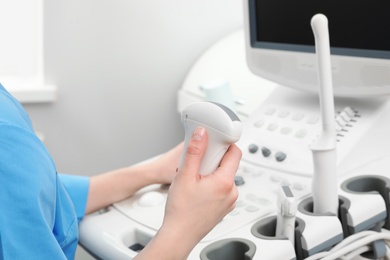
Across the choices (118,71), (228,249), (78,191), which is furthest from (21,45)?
(228,249)

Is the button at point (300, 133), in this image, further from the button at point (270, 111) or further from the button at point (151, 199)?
the button at point (151, 199)

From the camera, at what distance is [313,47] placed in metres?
0.87

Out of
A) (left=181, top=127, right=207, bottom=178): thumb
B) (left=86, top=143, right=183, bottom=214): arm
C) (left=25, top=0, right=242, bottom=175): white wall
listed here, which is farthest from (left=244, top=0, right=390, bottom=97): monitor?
(left=25, top=0, right=242, bottom=175): white wall

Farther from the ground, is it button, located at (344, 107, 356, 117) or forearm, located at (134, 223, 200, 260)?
button, located at (344, 107, 356, 117)

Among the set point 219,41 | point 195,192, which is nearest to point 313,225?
point 195,192

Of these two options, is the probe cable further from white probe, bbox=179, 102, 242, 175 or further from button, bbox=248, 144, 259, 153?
button, bbox=248, 144, 259, 153

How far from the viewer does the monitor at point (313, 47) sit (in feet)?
2.57

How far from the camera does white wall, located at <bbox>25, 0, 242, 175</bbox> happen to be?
139 cm

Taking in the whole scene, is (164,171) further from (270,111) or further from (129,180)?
(270,111)

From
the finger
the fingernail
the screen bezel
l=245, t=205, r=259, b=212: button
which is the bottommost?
l=245, t=205, r=259, b=212: button

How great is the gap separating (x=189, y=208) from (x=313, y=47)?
0.41 meters

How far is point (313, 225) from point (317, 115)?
0.27 meters

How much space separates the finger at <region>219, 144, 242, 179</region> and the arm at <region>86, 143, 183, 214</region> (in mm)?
250

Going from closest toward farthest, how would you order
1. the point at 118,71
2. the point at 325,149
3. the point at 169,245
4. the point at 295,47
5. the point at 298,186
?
the point at 169,245 → the point at 325,149 → the point at 298,186 → the point at 295,47 → the point at 118,71
